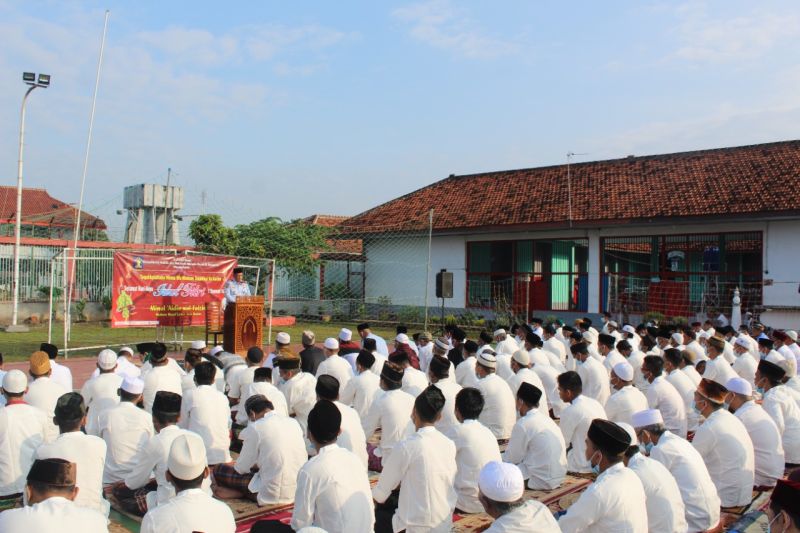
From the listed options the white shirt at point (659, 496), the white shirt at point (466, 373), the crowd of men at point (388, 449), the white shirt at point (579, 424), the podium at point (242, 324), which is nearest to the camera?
the crowd of men at point (388, 449)

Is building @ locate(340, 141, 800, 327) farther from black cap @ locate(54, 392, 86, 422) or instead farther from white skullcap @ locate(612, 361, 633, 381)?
black cap @ locate(54, 392, 86, 422)

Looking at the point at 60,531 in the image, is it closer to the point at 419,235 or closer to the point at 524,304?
the point at 524,304

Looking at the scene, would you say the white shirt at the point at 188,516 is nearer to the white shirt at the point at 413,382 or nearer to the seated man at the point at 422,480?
the seated man at the point at 422,480

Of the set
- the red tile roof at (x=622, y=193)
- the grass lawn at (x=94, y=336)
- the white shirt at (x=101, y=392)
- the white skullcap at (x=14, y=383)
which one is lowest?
the grass lawn at (x=94, y=336)

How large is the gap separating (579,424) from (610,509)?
2.57m

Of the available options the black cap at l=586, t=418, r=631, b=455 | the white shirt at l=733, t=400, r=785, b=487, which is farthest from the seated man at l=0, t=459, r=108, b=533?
the white shirt at l=733, t=400, r=785, b=487

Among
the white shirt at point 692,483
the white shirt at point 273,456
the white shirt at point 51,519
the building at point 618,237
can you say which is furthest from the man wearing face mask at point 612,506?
the building at point 618,237

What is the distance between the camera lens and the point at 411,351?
10.7 meters

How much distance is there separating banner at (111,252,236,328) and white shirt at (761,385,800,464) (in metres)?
10.4

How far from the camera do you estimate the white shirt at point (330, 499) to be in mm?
3953

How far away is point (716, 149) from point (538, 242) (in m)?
6.43

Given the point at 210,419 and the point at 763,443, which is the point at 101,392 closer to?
the point at 210,419

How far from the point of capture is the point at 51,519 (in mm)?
3135

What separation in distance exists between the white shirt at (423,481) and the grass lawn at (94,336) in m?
11.5
